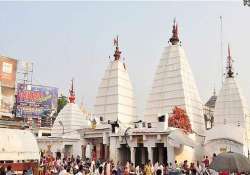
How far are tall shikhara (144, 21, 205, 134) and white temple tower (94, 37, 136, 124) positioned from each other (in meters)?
2.79

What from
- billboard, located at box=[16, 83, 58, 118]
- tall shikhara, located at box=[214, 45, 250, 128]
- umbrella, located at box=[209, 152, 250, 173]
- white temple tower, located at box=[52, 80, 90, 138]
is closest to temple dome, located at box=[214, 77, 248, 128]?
tall shikhara, located at box=[214, 45, 250, 128]

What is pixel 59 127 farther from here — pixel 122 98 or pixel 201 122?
pixel 201 122

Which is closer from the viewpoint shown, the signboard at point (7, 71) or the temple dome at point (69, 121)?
the signboard at point (7, 71)

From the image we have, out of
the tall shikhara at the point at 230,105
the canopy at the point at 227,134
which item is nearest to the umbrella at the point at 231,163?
the canopy at the point at 227,134

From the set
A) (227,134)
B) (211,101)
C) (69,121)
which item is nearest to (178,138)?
(227,134)

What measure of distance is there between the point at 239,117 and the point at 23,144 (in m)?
28.5

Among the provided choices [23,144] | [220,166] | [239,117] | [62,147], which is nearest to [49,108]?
[62,147]

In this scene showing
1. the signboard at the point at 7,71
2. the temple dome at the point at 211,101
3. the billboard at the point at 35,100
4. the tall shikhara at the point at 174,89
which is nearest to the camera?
the tall shikhara at the point at 174,89

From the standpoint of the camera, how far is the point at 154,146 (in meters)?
31.4

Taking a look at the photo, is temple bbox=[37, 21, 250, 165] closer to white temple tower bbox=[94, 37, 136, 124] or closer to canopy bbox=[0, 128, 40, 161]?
white temple tower bbox=[94, 37, 136, 124]

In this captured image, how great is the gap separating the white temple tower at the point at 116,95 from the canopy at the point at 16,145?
883 inches

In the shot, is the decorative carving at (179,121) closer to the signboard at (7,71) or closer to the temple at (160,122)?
the temple at (160,122)

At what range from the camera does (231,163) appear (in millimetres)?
10727

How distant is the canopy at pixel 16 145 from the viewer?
58.5ft
